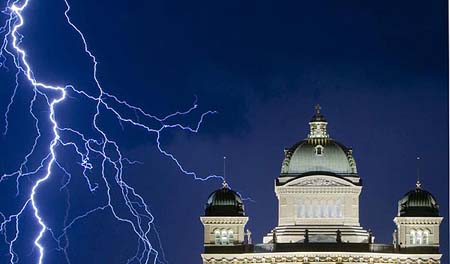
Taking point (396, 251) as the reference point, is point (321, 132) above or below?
above

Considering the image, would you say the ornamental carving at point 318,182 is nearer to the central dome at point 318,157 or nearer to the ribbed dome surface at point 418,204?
the central dome at point 318,157

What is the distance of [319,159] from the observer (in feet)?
342

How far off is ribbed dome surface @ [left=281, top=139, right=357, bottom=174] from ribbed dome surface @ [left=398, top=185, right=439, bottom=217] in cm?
396

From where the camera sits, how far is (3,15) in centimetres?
9556

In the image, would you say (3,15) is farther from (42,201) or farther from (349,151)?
(349,151)

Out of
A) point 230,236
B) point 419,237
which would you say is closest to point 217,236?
point 230,236

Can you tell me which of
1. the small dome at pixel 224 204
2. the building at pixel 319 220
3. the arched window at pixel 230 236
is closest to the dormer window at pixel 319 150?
the building at pixel 319 220

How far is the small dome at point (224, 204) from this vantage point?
334 ft

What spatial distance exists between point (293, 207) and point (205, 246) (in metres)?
5.32

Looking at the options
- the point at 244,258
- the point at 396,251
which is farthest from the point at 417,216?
the point at 244,258

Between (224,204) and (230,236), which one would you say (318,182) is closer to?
(224,204)

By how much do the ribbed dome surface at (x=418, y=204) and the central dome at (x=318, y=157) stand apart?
3.88 meters

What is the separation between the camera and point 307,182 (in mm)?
103062

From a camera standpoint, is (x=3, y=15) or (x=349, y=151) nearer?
(x=3, y=15)
